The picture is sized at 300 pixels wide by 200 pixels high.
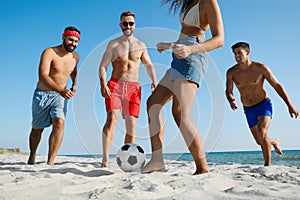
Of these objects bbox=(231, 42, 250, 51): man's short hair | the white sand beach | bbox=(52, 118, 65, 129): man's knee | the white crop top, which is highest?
bbox=(231, 42, 250, 51): man's short hair

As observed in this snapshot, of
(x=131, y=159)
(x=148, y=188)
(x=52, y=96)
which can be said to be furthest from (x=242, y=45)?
(x=148, y=188)

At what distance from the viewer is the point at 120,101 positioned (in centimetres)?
431

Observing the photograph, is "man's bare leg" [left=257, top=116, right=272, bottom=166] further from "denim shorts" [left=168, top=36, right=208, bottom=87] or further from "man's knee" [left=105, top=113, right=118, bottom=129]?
"man's knee" [left=105, top=113, right=118, bottom=129]

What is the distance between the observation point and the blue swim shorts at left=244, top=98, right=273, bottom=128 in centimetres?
461

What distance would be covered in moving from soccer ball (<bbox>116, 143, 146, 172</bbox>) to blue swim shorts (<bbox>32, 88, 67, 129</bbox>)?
144cm

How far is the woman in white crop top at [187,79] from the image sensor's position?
272 centimetres

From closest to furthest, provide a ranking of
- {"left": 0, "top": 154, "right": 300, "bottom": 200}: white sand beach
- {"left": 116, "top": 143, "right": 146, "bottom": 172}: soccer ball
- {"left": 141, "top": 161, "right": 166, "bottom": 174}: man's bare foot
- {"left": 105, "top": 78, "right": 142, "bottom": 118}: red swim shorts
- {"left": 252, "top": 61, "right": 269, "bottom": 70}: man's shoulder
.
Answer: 1. {"left": 0, "top": 154, "right": 300, "bottom": 200}: white sand beach
2. {"left": 141, "top": 161, "right": 166, "bottom": 174}: man's bare foot
3. {"left": 116, "top": 143, "right": 146, "bottom": 172}: soccer ball
4. {"left": 105, "top": 78, "right": 142, "bottom": 118}: red swim shorts
5. {"left": 252, "top": 61, "right": 269, "bottom": 70}: man's shoulder

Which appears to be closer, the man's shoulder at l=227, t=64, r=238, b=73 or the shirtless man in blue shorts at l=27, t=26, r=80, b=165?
the shirtless man in blue shorts at l=27, t=26, r=80, b=165

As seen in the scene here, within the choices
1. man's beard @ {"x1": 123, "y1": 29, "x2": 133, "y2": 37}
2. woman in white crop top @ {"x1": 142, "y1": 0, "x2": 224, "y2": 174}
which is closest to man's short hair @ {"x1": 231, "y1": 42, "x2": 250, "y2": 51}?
man's beard @ {"x1": 123, "y1": 29, "x2": 133, "y2": 37}

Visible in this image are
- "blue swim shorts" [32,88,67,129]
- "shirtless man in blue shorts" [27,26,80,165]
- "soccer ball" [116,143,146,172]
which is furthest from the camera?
"blue swim shorts" [32,88,67,129]

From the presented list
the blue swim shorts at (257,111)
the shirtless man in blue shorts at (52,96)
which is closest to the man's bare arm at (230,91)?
the blue swim shorts at (257,111)

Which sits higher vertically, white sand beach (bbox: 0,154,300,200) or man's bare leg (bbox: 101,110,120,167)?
man's bare leg (bbox: 101,110,120,167)

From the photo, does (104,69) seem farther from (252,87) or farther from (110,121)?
(252,87)

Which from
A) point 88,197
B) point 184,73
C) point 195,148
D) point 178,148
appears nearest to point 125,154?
point 178,148
